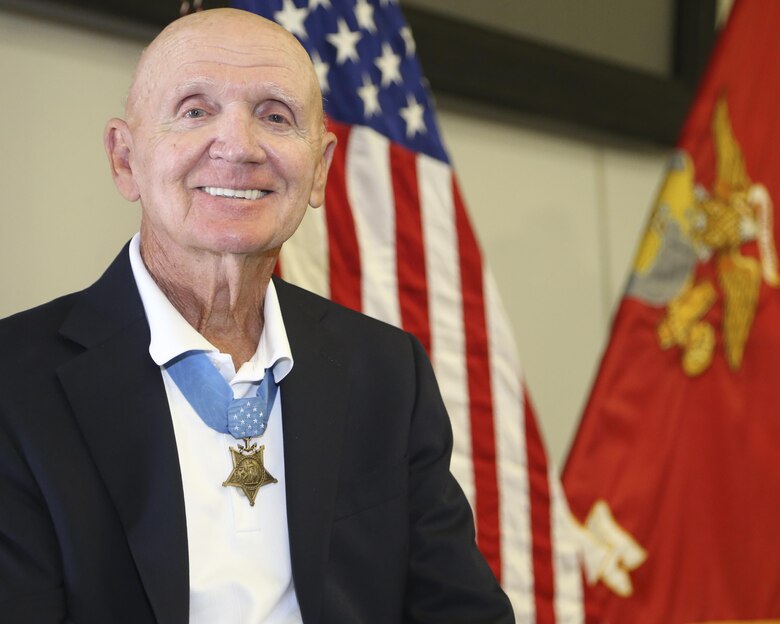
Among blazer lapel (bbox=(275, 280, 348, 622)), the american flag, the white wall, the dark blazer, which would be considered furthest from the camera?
the american flag

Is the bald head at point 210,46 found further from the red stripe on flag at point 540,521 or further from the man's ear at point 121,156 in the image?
the red stripe on flag at point 540,521

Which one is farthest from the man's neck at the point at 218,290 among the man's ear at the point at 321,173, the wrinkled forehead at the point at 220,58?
the wrinkled forehead at the point at 220,58

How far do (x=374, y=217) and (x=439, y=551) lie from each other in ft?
2.87

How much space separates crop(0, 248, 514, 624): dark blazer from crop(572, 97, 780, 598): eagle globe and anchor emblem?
1.30 metres

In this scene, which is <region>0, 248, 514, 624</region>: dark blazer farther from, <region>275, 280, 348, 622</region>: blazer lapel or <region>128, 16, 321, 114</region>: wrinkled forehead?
<region>128, 16, 321, 114</region>: wrinkled forehead


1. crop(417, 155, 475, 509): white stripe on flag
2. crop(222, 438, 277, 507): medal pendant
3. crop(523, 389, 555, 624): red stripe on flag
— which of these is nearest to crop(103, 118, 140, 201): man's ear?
crop(222, 438, 277, 507): medal pendant

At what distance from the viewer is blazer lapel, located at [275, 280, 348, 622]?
138cm

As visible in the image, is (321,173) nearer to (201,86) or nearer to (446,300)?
(201,86)

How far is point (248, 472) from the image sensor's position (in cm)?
140

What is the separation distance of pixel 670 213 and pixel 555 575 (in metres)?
1.01

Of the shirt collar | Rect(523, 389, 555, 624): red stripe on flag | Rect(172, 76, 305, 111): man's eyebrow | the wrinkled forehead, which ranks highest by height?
the wrinkled forehead

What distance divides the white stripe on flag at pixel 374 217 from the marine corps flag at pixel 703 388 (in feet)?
2.32

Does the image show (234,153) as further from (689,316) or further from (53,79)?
(689,316)

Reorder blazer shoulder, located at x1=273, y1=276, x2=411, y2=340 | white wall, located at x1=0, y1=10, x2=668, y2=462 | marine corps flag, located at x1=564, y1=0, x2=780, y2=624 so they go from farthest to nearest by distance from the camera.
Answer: marine corps flag, located at x1=564, y1=0, x2=780, y2=624, white wall, located at x1=0, y1=10, x2=668, y2=462, blazer shoulder, located at x1=273, y1=276, x2=411, y2=340
